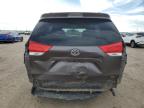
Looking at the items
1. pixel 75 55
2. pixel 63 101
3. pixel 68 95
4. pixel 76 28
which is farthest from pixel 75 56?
pixel 63 101

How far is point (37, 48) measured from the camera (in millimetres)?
3504

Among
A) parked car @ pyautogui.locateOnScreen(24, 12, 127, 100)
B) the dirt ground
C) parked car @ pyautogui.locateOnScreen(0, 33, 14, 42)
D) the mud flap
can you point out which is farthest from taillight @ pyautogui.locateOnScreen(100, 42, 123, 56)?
parked car @ pyautogui.locateOnScreen(0, 33, 14, 42)

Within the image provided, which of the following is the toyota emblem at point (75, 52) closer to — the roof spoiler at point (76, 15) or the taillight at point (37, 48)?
the taillight at point (37, 48)

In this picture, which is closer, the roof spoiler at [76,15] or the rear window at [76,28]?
the rear window at [76,28]

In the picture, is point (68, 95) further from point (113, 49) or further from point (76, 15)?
point (76, 15)

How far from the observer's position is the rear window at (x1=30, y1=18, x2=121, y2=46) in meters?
3.51

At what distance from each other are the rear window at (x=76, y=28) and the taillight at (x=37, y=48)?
74mm

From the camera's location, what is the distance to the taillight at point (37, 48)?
347 centimetres

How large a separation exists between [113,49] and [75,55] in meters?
0.67

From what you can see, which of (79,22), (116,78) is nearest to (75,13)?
(79,22)

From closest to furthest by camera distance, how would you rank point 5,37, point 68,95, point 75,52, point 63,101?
point 75,52 → point 68,95 → point 63,101 → point 5,37

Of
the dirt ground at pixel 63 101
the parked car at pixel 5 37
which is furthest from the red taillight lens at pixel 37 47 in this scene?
the parked car at pixel 5 37

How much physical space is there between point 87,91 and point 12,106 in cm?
156

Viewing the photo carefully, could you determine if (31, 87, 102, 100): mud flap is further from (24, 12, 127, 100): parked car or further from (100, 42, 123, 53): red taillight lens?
(100, 42, 123, 53): red taillight lens
